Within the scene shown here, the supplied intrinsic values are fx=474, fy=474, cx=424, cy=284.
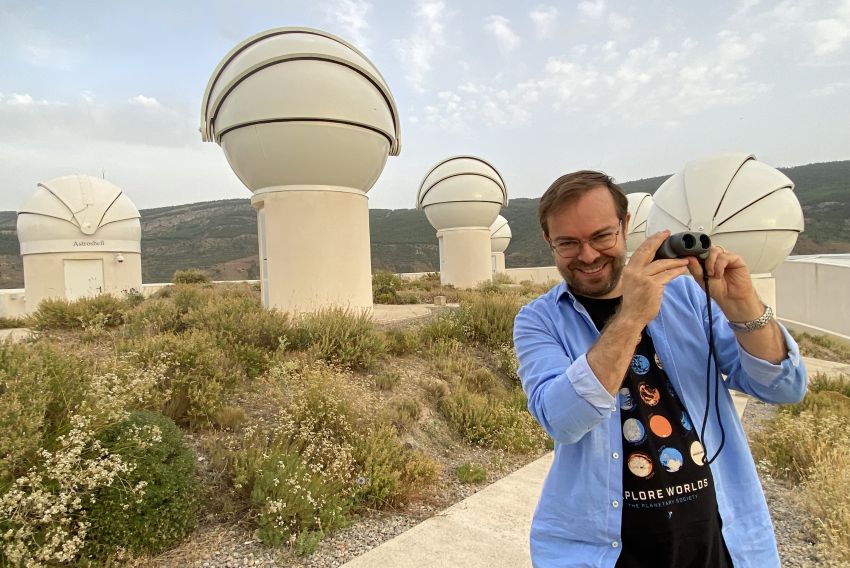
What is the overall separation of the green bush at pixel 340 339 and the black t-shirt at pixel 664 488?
448 cm

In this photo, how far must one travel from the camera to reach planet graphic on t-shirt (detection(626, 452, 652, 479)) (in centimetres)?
137

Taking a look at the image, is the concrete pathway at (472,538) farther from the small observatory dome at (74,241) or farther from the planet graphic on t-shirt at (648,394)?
the small observatory dome at (74,241)

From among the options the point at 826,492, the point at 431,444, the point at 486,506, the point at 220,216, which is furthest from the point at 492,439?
the point at 220,216

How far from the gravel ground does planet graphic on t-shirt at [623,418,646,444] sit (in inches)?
82.2

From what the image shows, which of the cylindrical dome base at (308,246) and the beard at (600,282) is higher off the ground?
the cylindrical dome base at (308,246)

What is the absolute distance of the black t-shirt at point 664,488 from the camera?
1.32 m

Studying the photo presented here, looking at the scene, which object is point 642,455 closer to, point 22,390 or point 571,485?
point 571,485

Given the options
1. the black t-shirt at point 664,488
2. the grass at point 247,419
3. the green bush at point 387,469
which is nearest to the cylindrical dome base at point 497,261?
the grass at point 247,419

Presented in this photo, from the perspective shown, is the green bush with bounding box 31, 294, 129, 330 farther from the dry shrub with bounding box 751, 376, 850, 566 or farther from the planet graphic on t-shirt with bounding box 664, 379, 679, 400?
the dry shrub with bounding box 751, 376, 850, 566

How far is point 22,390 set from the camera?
292 cm

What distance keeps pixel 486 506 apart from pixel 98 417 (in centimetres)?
269

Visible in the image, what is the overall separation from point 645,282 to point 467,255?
55.2 ft

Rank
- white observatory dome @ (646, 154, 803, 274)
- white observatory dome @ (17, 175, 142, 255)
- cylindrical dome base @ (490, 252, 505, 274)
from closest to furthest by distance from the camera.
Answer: white observatory dome @ (646, 154, 803, 274) < white observatory dome @ (17, 175, 142, 255) < cylindrical dome base @ (490, 252, 505, 274)

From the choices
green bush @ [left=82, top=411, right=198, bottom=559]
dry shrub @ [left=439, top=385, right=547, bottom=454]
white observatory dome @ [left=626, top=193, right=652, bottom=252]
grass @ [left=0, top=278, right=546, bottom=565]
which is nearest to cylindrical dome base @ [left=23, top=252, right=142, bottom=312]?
grass @ [left=0, top=278, right=546, bottom=565]
